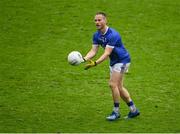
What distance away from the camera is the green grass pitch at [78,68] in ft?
43.3

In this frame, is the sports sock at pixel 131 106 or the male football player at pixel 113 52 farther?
the sports sock at pixel 131 106

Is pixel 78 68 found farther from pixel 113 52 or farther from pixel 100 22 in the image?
pixel 100 22

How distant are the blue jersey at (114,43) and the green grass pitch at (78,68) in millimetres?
1311

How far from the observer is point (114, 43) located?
12.8 m

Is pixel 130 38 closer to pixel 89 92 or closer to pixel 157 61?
pixel 157 61

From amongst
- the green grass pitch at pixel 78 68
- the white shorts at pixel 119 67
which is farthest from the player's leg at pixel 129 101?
the white shorts at pixel 119 67

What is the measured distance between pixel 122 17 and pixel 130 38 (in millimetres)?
1784

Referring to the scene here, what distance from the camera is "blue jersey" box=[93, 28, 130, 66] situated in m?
12.8

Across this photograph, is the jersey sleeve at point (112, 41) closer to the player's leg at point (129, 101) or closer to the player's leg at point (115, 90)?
the player's leg at point (115, 90)

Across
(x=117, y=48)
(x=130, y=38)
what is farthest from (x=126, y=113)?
(x=130, y=38)

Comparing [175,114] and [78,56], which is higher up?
[78,56]

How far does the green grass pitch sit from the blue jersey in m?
1.31

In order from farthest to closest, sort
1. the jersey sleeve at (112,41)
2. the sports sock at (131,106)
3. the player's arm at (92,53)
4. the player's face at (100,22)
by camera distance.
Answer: the sports sock at (131,106), the player's arm at (92,53), the player's face at (100,22), the jersey sleeve at (112,41)

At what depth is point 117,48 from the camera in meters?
13.0
